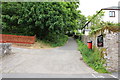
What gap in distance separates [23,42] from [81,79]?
10582 millimetres

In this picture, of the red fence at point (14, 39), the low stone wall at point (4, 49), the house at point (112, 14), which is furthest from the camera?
the house at point (112, 14)

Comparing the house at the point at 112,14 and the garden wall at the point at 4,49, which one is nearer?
the garden wall at the point at 4,49

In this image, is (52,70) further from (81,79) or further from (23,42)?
(23,42)

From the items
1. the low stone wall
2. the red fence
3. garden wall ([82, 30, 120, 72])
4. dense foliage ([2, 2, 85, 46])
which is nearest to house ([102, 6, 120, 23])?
dense foliage ([2, 2, 85, 46])

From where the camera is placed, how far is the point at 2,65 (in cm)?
782

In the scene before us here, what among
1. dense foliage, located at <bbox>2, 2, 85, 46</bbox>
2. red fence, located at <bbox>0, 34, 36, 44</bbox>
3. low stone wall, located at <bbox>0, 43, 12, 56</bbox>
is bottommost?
low stone wall, located at <bbox>0, 43, 12, 56</bbox>

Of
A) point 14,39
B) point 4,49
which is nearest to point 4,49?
point 4,49

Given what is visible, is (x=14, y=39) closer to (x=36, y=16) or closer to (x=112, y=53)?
(x=36, y=16)

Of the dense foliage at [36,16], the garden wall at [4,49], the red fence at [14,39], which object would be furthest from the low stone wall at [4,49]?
the dense foliage at [36,16]

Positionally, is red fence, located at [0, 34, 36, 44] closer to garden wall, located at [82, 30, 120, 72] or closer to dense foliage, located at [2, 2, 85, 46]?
dense foliage, located at [2, 2, 85, 46]

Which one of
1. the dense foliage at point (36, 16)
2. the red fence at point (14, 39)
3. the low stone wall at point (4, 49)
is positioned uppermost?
the dense foliage at point (36, 16)

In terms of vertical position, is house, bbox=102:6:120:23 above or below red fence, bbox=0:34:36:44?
above

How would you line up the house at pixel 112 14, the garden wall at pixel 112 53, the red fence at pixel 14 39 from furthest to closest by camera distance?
the house at pixel 112 14 < the red fence at pixel 14 39 < the garden wall at pixel 112 53

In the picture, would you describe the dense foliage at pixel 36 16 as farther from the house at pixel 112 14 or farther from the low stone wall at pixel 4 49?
the house at pixel 112 14
